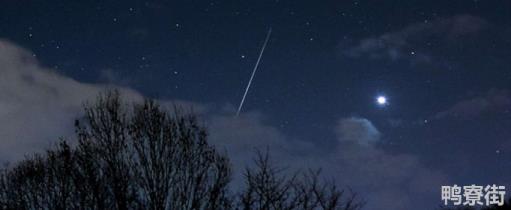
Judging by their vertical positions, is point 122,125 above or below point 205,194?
above

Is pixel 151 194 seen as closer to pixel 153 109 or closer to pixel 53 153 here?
pixel 153 109

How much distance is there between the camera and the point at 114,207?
1478 cm

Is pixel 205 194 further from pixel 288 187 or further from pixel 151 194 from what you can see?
pixel 288 187

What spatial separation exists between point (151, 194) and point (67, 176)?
16.6ft

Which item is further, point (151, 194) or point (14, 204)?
point (14, 204)

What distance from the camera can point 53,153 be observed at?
17.6m

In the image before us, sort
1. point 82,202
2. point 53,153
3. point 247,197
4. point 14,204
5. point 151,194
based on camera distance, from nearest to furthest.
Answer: point 247,197 < point 151,194 < point 82,202 < point 53,153 < point 14,204

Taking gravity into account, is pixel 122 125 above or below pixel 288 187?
above

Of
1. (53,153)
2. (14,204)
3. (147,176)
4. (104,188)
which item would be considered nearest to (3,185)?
(14,204)

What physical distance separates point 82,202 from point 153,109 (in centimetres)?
429

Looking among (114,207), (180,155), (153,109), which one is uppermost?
(153,109)

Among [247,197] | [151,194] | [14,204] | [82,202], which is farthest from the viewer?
[14,204]

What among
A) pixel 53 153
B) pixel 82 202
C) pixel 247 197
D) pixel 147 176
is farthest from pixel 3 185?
pixel 247 197

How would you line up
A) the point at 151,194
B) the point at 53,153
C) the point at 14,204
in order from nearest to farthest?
the point at 151,194
the point at 53,153
the point at 14,204
